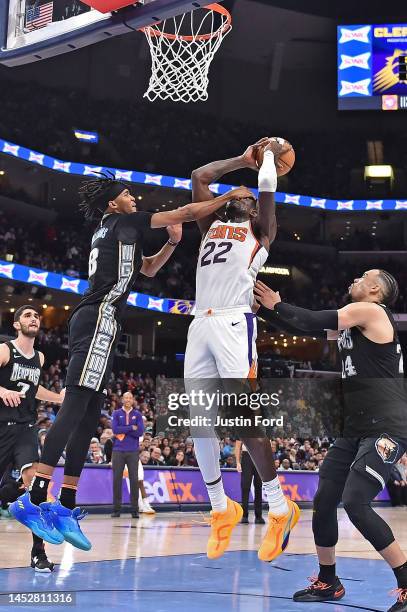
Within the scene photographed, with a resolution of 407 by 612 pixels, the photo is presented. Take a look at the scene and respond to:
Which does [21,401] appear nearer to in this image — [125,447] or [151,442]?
[125,447]

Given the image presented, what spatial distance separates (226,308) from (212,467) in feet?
3.60

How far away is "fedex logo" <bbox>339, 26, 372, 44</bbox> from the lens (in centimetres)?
2706

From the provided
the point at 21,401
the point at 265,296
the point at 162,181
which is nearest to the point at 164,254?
the point at 265,296

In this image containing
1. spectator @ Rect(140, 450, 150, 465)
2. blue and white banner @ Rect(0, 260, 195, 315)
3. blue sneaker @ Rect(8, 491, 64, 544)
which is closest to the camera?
blue sneaker @ Rect(8, 491, 64, 544)

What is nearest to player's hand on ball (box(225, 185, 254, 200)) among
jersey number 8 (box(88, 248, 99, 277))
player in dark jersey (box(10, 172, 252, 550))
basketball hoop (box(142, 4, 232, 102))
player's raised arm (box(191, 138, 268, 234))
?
player in dark jersey (box(10, 172, 252, 550))

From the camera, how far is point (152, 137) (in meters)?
32.5

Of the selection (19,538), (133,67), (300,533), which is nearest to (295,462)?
(300,533)

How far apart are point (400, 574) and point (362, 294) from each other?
1971 millimetres

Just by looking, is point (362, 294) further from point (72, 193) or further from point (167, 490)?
point (72, 193)

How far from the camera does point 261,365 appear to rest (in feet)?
90.4

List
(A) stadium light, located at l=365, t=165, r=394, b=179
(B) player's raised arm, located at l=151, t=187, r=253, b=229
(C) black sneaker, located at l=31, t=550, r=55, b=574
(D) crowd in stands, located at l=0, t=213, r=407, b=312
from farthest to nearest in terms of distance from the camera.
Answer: (A) stadium light, located at l=365, t=165, r=394, b=179 → (D) crowd in stands, located at l=0, t=213, r=407, b=312 → (C) black sneaker, located at l=31, t=550, r=55, b=574 → (B) player's raised arm, located at l=151, t=187, r=253, b=229

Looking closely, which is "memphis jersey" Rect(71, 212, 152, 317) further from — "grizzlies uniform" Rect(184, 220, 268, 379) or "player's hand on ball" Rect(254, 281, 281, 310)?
"player's hand on ball" Rect(254, 281, 281, 310)

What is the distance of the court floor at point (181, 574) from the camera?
5.13 meters

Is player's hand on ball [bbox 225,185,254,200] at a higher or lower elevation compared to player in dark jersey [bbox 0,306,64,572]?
higher
